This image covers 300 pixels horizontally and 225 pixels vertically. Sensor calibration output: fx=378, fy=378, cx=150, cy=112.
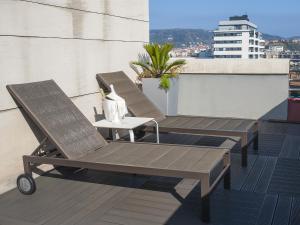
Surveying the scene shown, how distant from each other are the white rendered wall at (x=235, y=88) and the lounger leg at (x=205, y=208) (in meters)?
4.59

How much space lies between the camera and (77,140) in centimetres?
418

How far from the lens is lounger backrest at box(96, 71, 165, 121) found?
226 inches

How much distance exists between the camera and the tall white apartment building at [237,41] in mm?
113438

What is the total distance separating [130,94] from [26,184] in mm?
2524

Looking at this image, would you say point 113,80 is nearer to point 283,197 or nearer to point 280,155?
point 280,155

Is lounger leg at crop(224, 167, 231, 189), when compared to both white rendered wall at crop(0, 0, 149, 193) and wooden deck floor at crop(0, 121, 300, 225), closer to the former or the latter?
wooden deck floor at crop(0, 121, 300, 225)

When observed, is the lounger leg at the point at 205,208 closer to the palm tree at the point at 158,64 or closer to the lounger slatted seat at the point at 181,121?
the lounger slatted seat at the point at 181,121

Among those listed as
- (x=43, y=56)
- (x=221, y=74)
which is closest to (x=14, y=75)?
(x=43, y=56)

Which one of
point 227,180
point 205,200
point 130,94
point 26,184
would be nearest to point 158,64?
point 130,94

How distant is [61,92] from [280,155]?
124 inches

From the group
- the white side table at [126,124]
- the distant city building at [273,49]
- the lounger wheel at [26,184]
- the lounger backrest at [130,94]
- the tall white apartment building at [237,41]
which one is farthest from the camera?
the tall white apartment building at [237,41]

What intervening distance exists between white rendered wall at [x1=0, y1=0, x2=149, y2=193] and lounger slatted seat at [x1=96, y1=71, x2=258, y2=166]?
266 mm

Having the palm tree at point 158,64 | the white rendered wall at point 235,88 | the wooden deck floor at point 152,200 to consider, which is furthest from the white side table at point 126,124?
the white rendered wall at point 235,88

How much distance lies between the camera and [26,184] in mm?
3967
